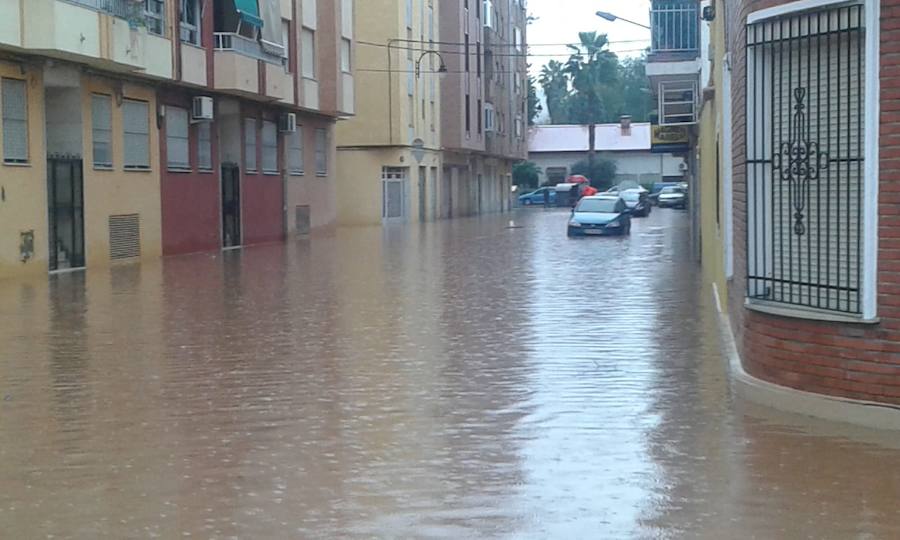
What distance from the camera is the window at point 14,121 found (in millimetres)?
23344

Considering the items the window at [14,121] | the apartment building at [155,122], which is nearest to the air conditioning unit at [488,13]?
the apartment building at [155,122]

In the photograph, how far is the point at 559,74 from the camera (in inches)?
4857

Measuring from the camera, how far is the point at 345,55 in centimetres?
4453

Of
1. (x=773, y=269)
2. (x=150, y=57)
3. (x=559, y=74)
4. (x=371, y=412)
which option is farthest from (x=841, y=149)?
(x=559, y=74)

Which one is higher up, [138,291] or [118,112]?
[118,112]

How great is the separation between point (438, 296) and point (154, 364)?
759 cm

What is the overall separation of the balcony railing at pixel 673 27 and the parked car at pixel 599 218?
9056 mm

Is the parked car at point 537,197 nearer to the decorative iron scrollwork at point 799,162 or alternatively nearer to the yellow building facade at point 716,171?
the yellow building facade at point 716,171

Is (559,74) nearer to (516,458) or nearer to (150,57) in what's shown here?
(150,57)

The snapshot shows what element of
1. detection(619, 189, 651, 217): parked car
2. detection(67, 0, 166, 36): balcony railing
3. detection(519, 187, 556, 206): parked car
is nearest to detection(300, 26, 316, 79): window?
detection(67, 0, 166, 36): balcony railing

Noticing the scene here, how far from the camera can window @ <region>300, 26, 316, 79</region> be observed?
4044 centimetres

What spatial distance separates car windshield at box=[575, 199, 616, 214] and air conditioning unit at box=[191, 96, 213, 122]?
45.6 feet

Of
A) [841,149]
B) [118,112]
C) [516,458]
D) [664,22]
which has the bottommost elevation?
[516,458]

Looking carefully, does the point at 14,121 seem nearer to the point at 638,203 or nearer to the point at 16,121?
the point at 16,121
